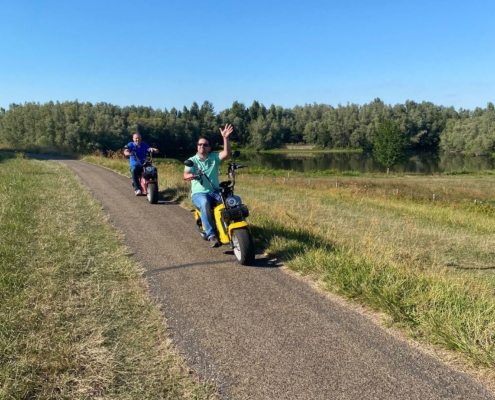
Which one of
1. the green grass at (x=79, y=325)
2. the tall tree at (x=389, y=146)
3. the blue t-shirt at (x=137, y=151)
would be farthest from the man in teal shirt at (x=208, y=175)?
the tall tree at (x=389, y=146)

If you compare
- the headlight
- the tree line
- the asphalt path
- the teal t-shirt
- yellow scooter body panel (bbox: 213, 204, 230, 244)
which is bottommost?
the asphalt path

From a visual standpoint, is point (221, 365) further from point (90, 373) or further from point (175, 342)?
point (90, 373)

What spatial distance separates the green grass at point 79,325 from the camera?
9.39 ft

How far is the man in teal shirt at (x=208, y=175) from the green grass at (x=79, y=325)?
4.33 ft

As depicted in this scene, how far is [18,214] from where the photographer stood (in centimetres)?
814

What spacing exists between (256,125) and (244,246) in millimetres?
124363

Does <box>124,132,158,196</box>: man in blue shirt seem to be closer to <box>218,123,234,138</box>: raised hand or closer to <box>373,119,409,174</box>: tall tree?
<box>218,123,234,138</box>: raised hand

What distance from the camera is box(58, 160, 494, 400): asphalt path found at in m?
2.90

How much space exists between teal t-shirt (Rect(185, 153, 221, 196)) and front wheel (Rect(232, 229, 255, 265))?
4.33 ft

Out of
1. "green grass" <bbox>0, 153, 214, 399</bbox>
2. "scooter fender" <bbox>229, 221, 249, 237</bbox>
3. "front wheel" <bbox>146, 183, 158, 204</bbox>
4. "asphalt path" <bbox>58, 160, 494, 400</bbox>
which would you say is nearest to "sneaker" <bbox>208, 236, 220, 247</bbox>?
"asphalt path" <bbox>58, 160, 494, 400</bbox>

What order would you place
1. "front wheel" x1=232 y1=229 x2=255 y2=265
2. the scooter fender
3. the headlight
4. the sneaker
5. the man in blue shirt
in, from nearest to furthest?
"front wheel" x1=232 y1=229 x2=255 y2=265
the scooter fender
the headlight
the sneaker
the man in blue shirt

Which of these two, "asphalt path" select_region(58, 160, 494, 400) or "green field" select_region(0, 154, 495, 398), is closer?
"asphalt path" select_region(58, 160, 494, 400)

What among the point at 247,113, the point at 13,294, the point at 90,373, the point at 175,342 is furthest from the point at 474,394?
the point at 247,113

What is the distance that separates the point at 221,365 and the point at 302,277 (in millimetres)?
2204
